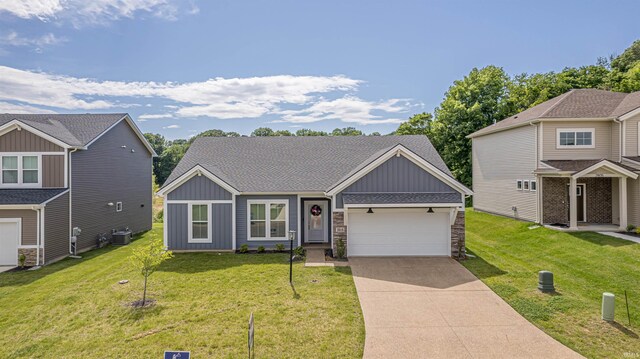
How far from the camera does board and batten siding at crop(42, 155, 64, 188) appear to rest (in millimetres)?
15875

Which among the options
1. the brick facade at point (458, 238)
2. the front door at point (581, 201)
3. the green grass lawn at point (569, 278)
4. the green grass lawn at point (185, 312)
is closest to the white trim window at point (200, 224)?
the green grass lawn at point (185, 312)

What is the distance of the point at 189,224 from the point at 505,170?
63.6 ft

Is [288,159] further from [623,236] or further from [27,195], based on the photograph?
[623,236]

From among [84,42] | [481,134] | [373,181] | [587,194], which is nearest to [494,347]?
[373,181]

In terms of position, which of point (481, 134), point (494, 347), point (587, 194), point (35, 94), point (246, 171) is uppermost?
A: point (35, 94)

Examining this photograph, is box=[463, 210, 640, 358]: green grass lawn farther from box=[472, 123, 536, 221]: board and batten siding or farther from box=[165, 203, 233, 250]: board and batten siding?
box=[165, 203, 233, 250]: board and batten siding

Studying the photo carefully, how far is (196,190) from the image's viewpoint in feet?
50.2

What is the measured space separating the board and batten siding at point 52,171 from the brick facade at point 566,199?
24268 mm

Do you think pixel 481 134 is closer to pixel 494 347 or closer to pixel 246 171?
pixel 246 171

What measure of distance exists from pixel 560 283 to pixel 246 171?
1345 centimetres

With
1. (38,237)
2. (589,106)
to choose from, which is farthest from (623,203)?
(38,237)

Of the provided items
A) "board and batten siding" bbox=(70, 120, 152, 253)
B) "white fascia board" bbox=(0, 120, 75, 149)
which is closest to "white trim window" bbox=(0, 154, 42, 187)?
"white fascia board" bbox=(0, 120, 75, 149)

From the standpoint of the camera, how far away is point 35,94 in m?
25.0

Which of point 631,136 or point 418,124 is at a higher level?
point 418,124
